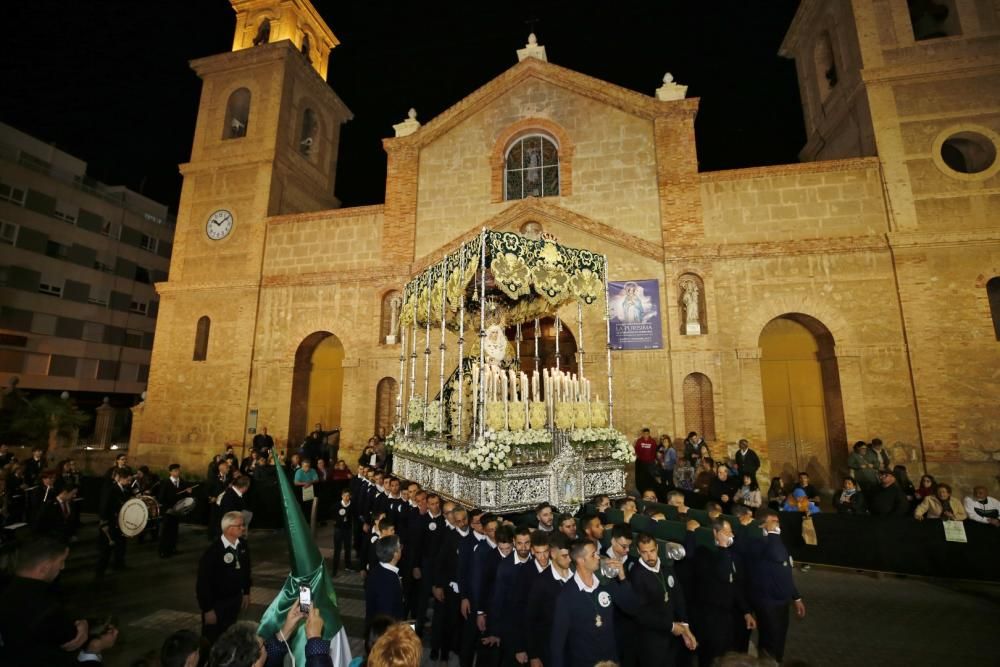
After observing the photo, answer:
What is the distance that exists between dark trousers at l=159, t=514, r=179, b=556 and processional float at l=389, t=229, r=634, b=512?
414 centimetres

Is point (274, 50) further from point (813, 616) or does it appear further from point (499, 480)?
point (813, 616)

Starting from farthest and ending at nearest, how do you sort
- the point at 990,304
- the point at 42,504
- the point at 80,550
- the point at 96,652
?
the point at 990,304, the point at 80,550, the point at 42,504, the point at 96,652

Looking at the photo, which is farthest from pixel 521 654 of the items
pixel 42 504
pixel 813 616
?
pixel 42 504

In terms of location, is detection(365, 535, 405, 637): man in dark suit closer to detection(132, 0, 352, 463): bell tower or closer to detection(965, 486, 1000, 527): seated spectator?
detection(965, 486, 1000, 527): seated spectator

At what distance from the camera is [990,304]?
12383mm

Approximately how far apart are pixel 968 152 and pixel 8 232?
127ft

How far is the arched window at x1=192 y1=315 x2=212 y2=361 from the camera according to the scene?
55.9ft

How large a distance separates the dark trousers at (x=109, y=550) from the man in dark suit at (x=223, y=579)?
488cm

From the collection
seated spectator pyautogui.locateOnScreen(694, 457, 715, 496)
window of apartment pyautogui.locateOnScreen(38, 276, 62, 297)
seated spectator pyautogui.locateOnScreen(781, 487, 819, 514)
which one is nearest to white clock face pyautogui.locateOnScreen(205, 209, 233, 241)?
window of apartment pyautogui.locateOnScreen(38, 276, 62, 297)

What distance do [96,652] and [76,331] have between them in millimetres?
31097

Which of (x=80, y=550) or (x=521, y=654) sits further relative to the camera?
(x=80, y=550)

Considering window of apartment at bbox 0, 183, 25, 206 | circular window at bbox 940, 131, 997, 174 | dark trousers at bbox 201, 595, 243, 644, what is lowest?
dark trousers at bbox 201, 595, 243, 644

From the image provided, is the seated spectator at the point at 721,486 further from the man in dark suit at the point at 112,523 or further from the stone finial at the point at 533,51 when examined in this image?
the stone finial at the point at 533,51

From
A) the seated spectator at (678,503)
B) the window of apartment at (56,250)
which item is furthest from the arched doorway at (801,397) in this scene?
the window of apartment at (56,250)
